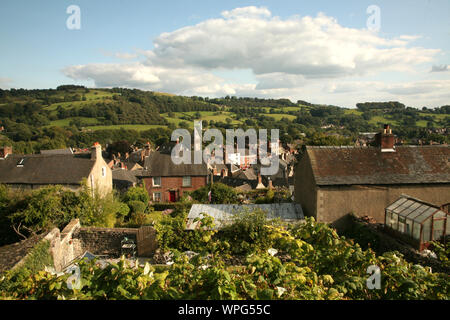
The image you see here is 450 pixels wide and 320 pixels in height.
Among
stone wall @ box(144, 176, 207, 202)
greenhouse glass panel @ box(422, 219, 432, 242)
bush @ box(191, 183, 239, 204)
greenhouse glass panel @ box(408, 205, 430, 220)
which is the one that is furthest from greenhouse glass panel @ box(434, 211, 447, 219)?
stone wall @ box(144, 176, 207, 202)

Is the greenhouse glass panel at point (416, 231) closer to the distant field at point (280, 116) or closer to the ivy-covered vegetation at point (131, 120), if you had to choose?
the ivy-covered vegetation at point (131, 120)

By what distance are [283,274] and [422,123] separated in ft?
594

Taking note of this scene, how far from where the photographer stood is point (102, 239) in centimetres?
1783

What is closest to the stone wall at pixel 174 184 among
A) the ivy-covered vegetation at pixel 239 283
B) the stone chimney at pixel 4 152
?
the stone chimney at pixel 4 152

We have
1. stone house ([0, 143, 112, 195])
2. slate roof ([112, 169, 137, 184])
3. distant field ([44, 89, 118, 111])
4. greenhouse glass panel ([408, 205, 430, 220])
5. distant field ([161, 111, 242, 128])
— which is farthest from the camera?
distant field ([161, 111, 242, 128])

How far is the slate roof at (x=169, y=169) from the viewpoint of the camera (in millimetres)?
38656

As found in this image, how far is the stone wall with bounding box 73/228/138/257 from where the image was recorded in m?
17.7

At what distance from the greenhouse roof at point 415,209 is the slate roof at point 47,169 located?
26.1 m

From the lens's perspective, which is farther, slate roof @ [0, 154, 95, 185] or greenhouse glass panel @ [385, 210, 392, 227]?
slate roof @ [0, 154, 95, 185]

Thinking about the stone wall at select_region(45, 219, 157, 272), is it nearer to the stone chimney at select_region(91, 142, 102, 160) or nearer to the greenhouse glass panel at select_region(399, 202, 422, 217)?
the stone chimney at select_region(91, 142, 102, 160)
